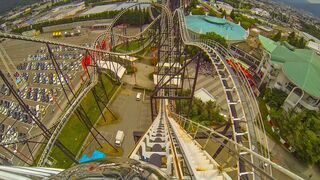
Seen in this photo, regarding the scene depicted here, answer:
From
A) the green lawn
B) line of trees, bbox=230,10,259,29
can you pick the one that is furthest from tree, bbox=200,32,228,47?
the green lawn

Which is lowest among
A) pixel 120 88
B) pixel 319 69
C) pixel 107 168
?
pixel 120 88

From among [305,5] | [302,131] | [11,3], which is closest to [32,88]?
[302,131]

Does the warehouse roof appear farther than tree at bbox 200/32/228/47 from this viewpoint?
No

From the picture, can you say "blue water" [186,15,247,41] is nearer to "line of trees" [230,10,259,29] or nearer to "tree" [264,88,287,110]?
"line of trees" [230,10,259,29]

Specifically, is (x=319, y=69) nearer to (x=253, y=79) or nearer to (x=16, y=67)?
(x=253, y=79)

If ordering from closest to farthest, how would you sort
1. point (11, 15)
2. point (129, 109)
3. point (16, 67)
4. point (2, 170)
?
1. point (2, 170)
2. point (129, 109)
3. point (16, 67)
4. point (11, 15)

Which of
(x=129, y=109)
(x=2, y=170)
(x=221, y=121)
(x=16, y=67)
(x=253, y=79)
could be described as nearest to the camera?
(x=2, y=170)

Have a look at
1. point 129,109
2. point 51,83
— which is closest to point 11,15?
point 51,83

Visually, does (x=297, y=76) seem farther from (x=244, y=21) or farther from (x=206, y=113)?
(x=244, y=21)
